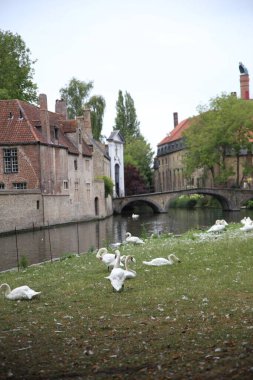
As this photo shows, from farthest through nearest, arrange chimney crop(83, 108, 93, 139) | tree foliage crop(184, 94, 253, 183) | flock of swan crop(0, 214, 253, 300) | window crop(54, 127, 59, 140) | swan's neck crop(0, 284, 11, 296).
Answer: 1. tree foliage crop(184, 94, 253, 183)
2. chimney crop(83, 108, 93, 139)
3. window crop(54, 127, 59, 140)
4. swan's neck crop(0, 284, 11, 296)
5. flock of swan crop(0, 214, 253, 300)

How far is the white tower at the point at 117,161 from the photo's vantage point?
3482 inches

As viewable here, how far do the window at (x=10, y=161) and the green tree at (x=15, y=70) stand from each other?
29.5 ft

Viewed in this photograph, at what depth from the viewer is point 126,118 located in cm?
10406

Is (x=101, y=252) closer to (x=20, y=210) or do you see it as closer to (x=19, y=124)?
(x=20, y=210)

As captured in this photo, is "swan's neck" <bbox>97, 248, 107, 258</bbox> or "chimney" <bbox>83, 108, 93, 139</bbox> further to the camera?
"chimney" <bbox>83, 108, 93, 139</bbox>

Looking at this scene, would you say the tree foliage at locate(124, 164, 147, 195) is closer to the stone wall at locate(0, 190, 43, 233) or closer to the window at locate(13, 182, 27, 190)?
the window at locate(13, 182, 27, 190)

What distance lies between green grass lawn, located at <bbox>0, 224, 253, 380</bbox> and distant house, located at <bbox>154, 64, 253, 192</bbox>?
7590 cm

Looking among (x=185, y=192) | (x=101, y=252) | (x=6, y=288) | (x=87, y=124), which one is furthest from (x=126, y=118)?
(x=6, y=288)

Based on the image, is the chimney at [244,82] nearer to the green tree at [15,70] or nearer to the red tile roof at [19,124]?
the green tree at [15,70]

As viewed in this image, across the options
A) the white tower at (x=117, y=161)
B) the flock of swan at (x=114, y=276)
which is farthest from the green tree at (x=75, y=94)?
the flock of swan at (x=114, y=276)

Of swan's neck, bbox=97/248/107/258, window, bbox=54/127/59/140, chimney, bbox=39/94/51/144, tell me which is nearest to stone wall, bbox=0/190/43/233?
chimney, bbox=39/94/51/144

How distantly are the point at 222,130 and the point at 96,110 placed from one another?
17993 millimetres

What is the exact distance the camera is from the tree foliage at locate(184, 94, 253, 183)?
72312 millimetres

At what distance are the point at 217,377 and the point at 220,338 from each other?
188cm
